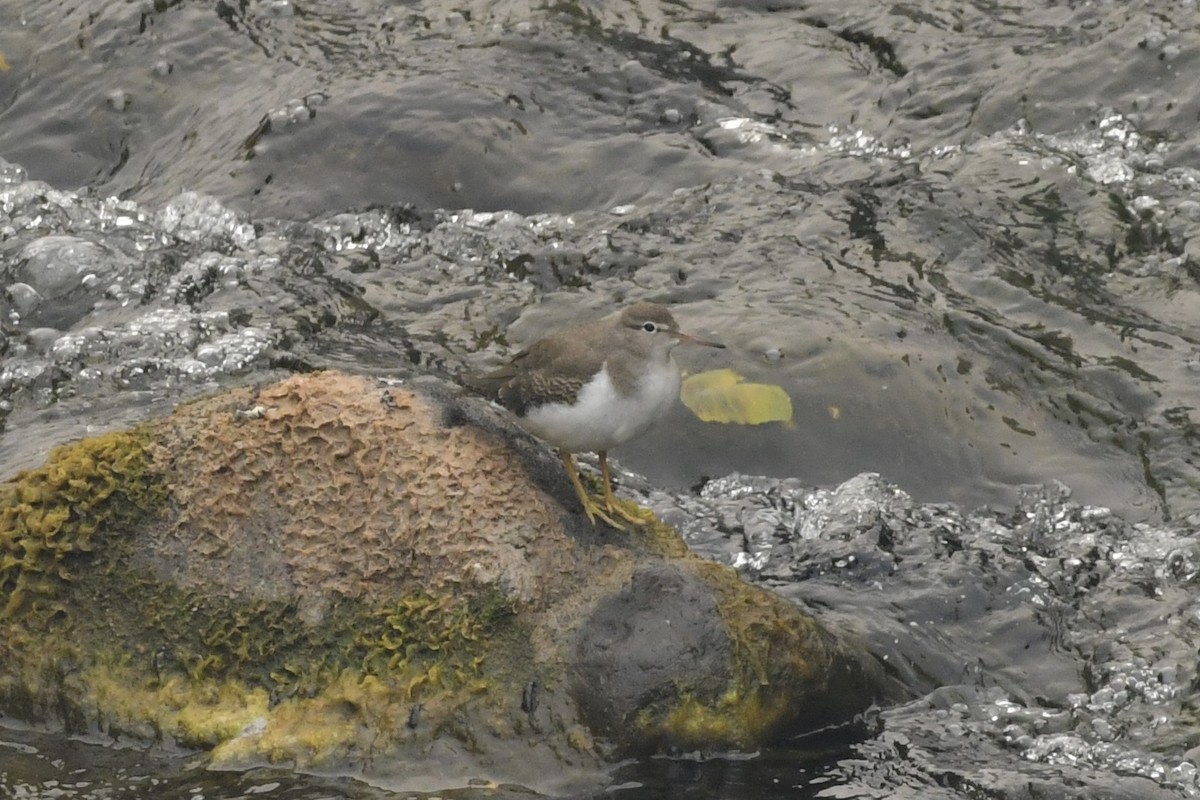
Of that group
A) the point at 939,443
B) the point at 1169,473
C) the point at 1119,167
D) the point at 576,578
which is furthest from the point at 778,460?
the point at 1119,167

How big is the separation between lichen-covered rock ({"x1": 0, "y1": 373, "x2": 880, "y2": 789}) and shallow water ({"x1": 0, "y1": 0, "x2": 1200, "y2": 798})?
0.26m

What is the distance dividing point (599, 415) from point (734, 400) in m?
2.44

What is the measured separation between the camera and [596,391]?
5.62 m

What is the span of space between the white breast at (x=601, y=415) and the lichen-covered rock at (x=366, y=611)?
199mm

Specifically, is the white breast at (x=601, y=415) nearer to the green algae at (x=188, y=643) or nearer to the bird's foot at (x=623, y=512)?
the bird's foot at (x=623, y=512)

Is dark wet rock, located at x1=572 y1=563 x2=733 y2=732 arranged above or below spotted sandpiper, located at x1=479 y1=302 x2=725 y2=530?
below

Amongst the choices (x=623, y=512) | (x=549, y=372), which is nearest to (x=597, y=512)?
(x=623, y=512)

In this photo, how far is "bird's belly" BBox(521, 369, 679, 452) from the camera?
18.3 ft

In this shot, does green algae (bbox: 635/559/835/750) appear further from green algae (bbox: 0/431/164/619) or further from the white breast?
green algae (bbox: 0/431/164/619)

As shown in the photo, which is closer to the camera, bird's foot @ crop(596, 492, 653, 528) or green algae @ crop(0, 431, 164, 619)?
green algae @ crop(0, 431, 164, 619)

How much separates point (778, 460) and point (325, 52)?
17.1 feet

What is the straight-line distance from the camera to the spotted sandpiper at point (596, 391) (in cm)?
561

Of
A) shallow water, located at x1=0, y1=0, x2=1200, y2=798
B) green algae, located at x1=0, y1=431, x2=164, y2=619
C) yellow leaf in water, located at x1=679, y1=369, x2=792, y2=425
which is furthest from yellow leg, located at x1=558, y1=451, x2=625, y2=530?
yellow leaf in water, located at x1=679, y1=369, x2=792, y2=425

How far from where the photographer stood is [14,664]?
18.0 ft
